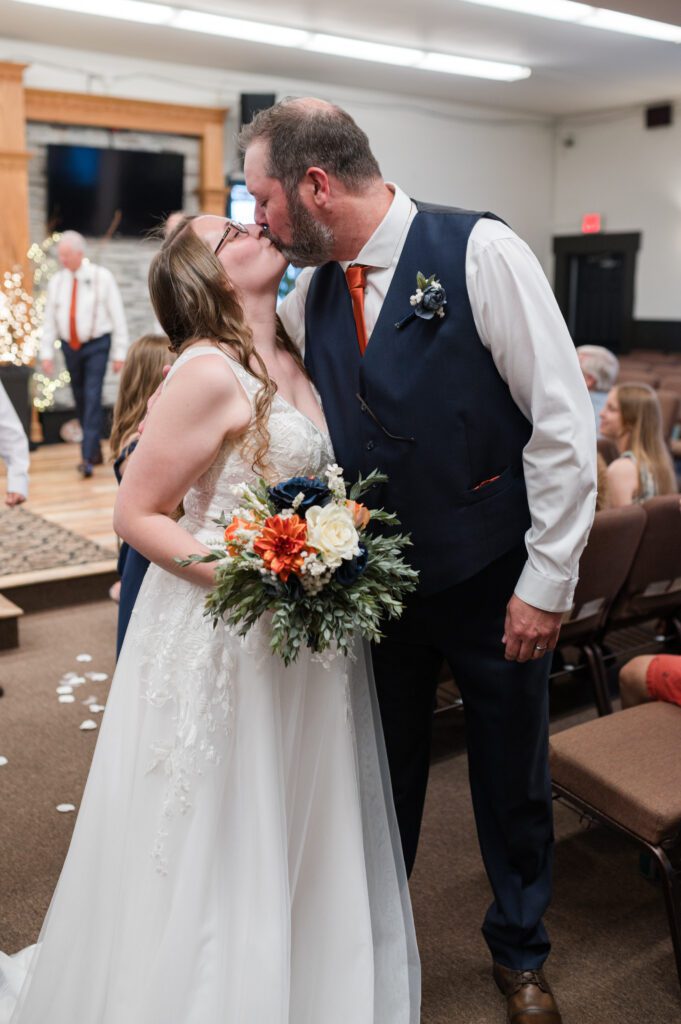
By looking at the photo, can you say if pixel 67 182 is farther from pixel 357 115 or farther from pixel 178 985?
pixel 178 985

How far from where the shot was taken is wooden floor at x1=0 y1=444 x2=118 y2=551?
6.13m

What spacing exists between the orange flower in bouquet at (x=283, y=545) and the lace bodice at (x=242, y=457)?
28cm

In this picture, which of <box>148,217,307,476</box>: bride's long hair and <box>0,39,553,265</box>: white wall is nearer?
<box>148,217,307,476</box>: bride's long hair

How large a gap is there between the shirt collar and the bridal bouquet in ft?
1.47

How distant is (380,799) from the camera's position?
2.04 m

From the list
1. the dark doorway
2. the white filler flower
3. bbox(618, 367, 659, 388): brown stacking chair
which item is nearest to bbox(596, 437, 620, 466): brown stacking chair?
the white filler flower

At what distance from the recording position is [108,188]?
9328 mm

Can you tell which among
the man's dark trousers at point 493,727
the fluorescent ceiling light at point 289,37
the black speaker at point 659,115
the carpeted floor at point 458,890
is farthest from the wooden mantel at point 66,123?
the man's dark trousers at point 493,727

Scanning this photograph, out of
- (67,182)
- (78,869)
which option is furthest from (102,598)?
(67,182)

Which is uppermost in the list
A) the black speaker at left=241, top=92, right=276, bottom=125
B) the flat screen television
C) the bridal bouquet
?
the black speaker at left=241, top=92, right=276, bottom=125

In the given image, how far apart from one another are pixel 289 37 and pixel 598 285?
5.85 meters

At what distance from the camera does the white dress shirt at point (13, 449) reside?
3.60 meters

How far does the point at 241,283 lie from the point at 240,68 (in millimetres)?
8677

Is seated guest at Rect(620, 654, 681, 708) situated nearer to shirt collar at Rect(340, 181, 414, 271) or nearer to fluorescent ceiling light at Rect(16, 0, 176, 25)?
shirt collar at Rect(340, 181, 414, 271)
